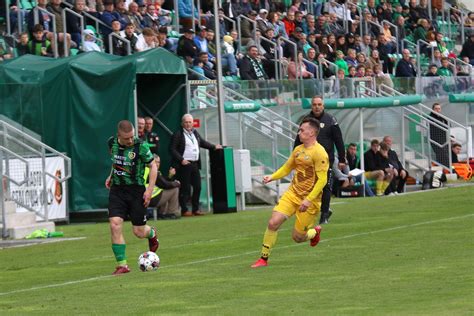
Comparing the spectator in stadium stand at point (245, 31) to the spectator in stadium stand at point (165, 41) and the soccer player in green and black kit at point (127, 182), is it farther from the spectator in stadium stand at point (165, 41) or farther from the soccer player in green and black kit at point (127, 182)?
the soccer player in green and black kit at point (127, 182)

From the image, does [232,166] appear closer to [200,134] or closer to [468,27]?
Result: [200,134]

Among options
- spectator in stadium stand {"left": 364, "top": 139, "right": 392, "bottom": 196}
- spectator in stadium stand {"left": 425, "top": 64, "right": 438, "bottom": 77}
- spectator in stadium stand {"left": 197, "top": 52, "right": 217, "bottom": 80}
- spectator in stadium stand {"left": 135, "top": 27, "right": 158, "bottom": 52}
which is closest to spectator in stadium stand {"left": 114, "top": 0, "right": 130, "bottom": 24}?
spectator in stadium stand {"left": 135, "top": 27, "right": 158, "bottom": 52}

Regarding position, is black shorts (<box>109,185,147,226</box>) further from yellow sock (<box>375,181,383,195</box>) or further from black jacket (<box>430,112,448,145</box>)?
black jacket (<box>430,112,448,145</box>)

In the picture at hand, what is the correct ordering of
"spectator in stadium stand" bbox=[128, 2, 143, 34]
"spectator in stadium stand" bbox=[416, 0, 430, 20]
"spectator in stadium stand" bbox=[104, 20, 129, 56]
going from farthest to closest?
"spectator in stadium stand" bbox=[416, 0, 430, 20], "spectator in stadium stand" bbox=[128, 2, 143, 34], "spectator in stadium stand" bbox=[104, 20, 129, 56]

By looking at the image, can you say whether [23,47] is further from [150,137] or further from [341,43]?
[341,43]

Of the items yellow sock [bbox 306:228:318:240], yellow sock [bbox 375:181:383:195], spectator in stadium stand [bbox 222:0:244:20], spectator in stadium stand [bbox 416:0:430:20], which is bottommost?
yellow sock [bbox 375:181:383:195]

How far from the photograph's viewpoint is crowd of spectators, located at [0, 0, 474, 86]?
103 ft

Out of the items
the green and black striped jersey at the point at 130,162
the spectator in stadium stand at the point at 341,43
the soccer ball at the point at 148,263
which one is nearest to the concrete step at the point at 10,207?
the green and black striped jersey at the point at 130,162

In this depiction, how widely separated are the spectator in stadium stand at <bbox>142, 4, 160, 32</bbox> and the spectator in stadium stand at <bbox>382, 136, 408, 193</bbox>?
20.6 feet

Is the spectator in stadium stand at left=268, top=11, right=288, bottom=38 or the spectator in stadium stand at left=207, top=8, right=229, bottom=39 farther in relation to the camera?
the spectator in stadium stand at left=268, top=11, right=288, bottom=38

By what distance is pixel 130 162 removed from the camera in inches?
670

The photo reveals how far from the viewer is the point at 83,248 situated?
20969mm

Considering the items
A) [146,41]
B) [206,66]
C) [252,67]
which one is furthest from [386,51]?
[146,41]

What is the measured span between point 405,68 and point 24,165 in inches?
763
